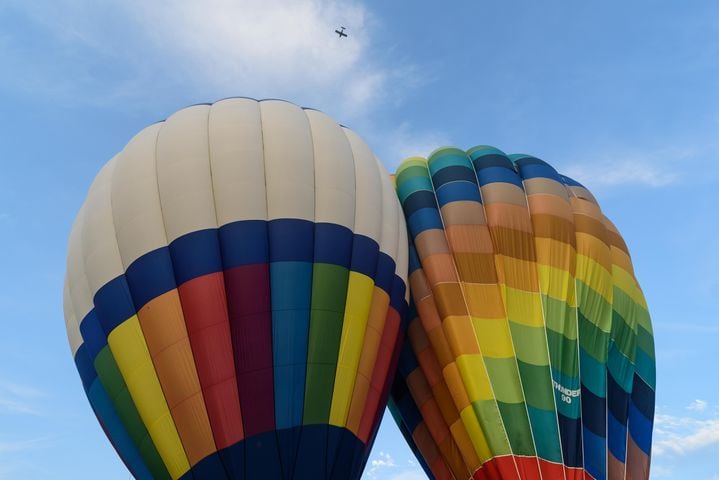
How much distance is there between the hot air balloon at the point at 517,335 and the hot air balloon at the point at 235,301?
1233 millimetres

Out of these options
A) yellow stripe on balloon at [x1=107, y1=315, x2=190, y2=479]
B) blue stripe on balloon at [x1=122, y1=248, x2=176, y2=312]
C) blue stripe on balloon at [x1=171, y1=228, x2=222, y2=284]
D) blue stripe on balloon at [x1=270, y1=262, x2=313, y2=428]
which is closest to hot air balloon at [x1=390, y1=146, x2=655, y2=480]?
blue stripe on balloon at [x1=270, y1=262, x2=313, y2=428]

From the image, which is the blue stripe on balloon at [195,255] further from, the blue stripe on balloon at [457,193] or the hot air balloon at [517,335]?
the blue stripe on balloon at [457,193]

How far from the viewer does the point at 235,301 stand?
10.4 meters

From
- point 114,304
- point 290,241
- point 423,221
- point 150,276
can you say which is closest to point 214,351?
point 150,276

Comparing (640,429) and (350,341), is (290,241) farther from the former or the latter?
(640,429)

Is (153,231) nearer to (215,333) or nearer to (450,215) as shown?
(215,333)

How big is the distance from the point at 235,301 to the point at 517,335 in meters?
4.69

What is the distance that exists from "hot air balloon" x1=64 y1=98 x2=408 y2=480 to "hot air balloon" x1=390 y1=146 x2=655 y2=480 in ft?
4.04

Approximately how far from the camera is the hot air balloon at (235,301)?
10039 millimetres

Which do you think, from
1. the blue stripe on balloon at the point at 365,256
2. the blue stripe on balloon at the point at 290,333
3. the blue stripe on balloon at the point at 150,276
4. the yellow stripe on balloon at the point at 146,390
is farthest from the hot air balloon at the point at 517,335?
the yellow stripe on balloon at the point at 146,390

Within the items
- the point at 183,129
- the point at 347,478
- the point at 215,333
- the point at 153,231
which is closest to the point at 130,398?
the point at 215,333

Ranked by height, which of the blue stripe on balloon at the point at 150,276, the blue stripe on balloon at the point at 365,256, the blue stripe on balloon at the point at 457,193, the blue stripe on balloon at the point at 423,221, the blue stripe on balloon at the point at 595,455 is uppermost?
the blue stripe on balloon at the point at 457,193

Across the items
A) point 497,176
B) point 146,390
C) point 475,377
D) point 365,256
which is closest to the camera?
point 146,390

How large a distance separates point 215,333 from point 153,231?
1783 mm
